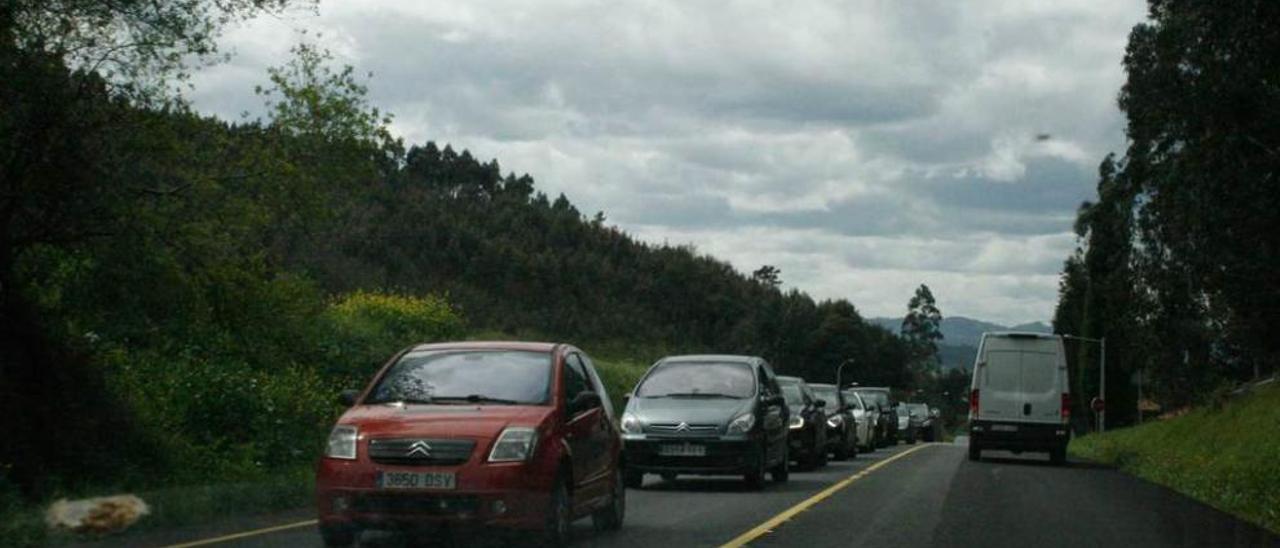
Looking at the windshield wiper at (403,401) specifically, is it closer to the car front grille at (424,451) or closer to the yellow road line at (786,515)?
the car front grille at (424,451)

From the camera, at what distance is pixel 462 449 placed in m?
11.4

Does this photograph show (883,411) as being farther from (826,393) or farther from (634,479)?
(634,479)

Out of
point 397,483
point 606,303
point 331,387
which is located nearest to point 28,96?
point 397,483

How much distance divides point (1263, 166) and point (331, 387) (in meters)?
17.6

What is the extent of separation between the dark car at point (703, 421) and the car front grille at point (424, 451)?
8.45 meters

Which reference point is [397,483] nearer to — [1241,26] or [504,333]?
[1241,26]

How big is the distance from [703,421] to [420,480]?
9.57 meters

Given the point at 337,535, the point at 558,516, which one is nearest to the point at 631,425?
the point at 558,516

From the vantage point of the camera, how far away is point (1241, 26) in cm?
2638

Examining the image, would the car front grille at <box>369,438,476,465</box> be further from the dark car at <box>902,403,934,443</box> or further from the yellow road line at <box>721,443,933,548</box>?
the dark car at <box>902,403,934,443</box>

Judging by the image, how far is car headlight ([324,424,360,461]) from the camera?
11564 millimetres

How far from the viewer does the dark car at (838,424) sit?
33031 millimetres

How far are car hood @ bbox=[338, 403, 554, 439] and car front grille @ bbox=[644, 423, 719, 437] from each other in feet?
27.6

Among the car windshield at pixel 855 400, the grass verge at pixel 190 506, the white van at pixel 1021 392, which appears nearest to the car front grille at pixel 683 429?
the grass verge at pixel 190 506
